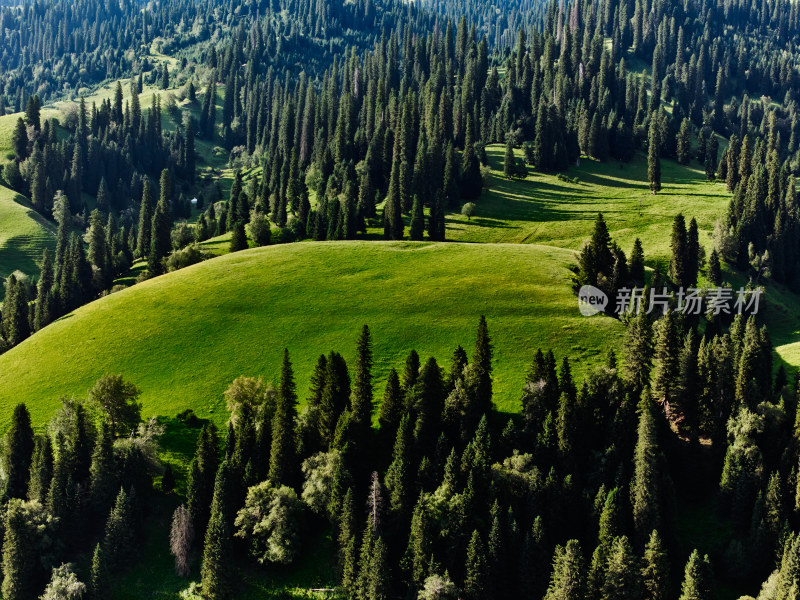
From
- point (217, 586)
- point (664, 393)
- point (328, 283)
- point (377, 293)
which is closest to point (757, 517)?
point (664, 393)

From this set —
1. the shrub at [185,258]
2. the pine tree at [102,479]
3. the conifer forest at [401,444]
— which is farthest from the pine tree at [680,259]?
the pine tree at [102,479]

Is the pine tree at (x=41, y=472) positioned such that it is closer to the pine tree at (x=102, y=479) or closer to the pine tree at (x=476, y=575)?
the pine tree at (x=102, y=479)

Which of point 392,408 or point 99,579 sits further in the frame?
point 392,408

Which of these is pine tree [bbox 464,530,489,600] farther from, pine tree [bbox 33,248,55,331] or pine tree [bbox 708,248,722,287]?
pine tree [bbox 33,248,55,331]

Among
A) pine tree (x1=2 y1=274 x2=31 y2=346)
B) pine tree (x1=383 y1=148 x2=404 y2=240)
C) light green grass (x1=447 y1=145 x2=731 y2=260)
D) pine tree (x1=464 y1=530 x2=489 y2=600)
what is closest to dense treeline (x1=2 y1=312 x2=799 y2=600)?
pine tree (x1=464 y1=530 x2=489 y2=600)

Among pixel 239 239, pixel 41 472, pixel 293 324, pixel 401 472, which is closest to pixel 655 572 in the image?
pixel 401 472

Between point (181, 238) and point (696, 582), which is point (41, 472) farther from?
point (181, 238)

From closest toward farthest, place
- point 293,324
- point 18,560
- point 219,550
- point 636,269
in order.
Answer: point 219,550, point 18,560, point 293,324, point 636,269
